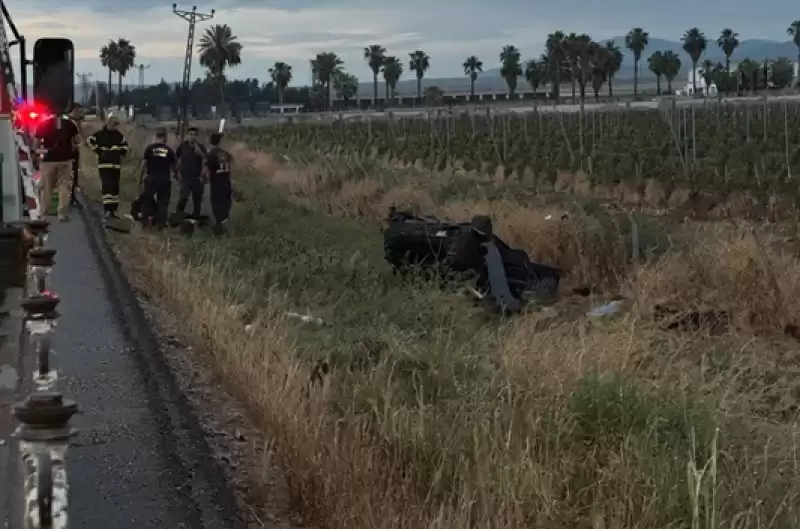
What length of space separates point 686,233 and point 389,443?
11.5m

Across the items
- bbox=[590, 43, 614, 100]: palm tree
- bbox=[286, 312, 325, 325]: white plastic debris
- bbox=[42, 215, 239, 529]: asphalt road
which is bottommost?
bbox=[42, 215, 239, 529]: asphalt road

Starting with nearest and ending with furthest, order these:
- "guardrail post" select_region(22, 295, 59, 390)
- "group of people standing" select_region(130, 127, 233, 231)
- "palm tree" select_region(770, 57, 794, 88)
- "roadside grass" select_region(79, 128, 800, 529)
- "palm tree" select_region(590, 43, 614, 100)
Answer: "roadside grass" select_region(79, 128, 800, 529) → "guardrail post" select_region(22, 295, 59, 390) → "group of people standing" select_region(130, 127, 233, 231) → "palm tree" select_region(590, 43, 614, 100) → "palm tree" select_region(770, 57, 794, 88)

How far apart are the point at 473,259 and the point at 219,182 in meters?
6.46

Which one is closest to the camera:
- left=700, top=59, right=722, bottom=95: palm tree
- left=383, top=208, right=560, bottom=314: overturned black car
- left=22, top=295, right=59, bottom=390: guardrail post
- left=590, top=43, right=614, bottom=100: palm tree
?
left=22, top=295, right=59, bottom=390: guardrail post

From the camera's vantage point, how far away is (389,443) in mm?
5277

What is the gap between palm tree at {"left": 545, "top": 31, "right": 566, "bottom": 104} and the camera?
3856 inches

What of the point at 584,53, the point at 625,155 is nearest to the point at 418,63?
the point at 584,53

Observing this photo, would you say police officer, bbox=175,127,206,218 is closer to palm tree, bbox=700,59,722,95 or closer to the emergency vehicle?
the emergency vehicle

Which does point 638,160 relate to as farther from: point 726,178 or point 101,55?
point 101,55

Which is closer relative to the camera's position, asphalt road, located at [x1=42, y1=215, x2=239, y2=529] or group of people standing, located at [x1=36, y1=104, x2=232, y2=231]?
asphalt road, located at [x1=42, y1=215, x2=239, y2=529]

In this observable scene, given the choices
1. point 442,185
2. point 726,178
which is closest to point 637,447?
point 442,185

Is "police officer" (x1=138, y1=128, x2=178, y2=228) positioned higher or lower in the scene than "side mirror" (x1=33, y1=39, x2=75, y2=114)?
lower

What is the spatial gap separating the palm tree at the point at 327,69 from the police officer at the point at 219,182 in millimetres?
114594

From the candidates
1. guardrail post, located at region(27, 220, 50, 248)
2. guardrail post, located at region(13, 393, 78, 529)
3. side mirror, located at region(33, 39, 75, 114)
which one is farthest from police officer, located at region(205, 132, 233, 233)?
guardrail post, located at region(13, 393, 78, 529)
